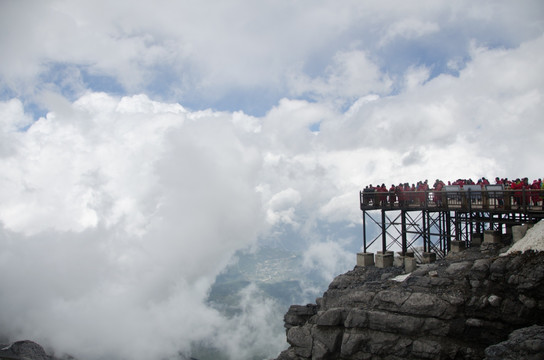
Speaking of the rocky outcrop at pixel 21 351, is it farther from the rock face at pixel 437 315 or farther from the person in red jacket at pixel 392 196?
the person in red jacket at pixel 392 196

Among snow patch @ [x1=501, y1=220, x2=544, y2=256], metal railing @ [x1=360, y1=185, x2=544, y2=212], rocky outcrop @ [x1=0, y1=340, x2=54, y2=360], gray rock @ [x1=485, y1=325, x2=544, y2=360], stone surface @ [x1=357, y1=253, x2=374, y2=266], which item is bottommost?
rocky outcrop @ [x1=0, y1=340, x2=54, y2=360]

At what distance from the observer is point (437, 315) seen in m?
18.0

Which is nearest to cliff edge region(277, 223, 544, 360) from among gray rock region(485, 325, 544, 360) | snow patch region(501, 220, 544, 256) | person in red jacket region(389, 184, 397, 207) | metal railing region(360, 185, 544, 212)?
gray rock region(485, 325, 544, 360)

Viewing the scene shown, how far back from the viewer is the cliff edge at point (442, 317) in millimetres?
16812

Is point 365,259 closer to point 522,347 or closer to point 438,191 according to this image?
point 438,191

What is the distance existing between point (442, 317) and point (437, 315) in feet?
0.78

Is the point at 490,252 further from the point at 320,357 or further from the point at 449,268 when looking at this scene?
the point at 320,357

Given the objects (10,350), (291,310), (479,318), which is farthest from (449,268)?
(10,350)

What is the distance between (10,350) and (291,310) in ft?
254

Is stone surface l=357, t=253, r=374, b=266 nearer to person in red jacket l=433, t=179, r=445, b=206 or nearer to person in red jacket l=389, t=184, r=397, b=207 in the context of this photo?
person in red jacket l=389, t=184, r=397, b=207

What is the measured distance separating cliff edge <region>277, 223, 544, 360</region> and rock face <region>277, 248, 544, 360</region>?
41 mm

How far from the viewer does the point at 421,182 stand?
34.6 meters

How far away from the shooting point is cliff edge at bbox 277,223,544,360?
16.8 metres

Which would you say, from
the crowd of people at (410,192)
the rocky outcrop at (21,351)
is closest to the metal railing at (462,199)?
the crowd of people at (410,192)
